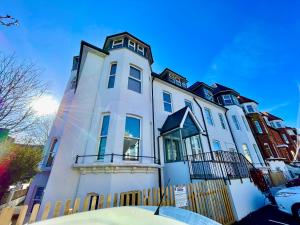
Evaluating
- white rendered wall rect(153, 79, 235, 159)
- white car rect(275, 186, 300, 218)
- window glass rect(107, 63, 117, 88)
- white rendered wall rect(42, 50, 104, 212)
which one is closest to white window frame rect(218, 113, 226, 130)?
white rendered wall rect(153, 79, 235, 159)

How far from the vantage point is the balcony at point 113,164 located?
670 cm

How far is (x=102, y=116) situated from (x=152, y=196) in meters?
5.38

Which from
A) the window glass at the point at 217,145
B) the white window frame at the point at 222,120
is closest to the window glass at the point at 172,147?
the window glass at the point at 217,145

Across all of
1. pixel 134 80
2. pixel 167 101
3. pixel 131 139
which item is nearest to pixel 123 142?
pixel 131 139

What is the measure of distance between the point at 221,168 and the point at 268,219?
2.83 m

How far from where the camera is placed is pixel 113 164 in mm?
6664

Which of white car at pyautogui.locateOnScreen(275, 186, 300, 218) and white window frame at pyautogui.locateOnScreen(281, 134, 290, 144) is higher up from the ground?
white window frame at pyautogui.locateOnScreen(281, 134, 290, 144)

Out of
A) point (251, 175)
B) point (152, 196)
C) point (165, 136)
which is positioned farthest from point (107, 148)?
point (251, 175)

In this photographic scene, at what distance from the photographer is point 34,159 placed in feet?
34.0

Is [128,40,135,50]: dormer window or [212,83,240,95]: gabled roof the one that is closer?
[128,40,135,50]: dormer window

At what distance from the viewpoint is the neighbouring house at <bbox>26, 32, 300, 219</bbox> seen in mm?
6770

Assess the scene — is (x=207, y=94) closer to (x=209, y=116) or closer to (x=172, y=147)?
(x=209, y=116)

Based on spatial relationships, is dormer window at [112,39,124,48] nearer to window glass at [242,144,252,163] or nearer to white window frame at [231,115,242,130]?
white window frame at [231,115,242,130]

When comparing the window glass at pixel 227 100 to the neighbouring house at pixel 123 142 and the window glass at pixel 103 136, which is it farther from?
the window glass at pixel 103 136
